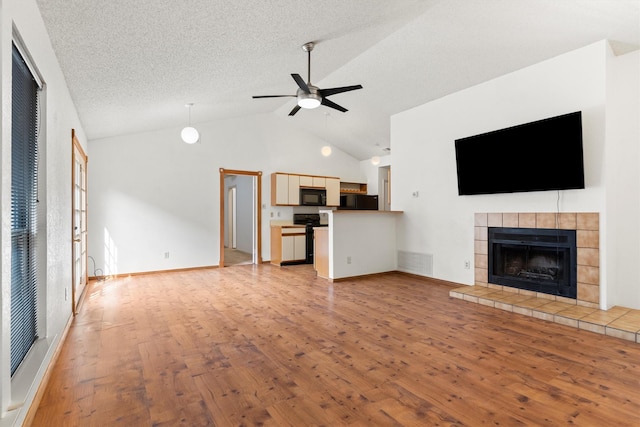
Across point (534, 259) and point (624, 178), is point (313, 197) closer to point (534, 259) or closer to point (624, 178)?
point (534, 259)

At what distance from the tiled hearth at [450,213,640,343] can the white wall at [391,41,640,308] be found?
9cm

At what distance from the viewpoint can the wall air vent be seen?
533cm

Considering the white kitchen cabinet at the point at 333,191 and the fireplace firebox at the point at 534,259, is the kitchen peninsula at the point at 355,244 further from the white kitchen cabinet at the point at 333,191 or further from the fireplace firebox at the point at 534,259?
the white kitchen cabinet at the point at 333,191

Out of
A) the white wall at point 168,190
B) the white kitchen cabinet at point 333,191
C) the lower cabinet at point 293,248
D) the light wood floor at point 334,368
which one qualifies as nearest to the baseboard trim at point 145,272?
the white wall at point 168,190

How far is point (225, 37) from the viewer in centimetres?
289

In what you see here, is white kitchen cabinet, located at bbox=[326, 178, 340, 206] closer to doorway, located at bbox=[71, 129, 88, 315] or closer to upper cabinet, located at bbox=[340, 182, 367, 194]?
upper cabinet, located at bbox=[340, 182, 367, 194]

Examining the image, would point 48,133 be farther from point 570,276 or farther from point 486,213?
point 570,276

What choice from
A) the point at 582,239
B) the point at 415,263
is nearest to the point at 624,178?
the point at 582,239

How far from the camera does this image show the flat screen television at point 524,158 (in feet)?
11.5

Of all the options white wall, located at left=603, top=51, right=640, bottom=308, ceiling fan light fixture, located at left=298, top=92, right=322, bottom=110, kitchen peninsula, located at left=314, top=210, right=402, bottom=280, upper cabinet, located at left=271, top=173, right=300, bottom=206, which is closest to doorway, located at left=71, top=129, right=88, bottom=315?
ceiling fan light fixture, located at left=298, top=92, right=322, bottom=110

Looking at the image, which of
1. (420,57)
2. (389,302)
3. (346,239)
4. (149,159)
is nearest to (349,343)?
(389,302)

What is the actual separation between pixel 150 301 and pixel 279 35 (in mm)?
3527

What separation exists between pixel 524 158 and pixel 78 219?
19.2 ft

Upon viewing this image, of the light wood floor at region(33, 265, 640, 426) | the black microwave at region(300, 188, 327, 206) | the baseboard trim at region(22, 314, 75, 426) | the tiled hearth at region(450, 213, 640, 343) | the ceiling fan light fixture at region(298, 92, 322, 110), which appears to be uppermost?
the ceiling fan light fixture at region(298, 92, 322, 110)
